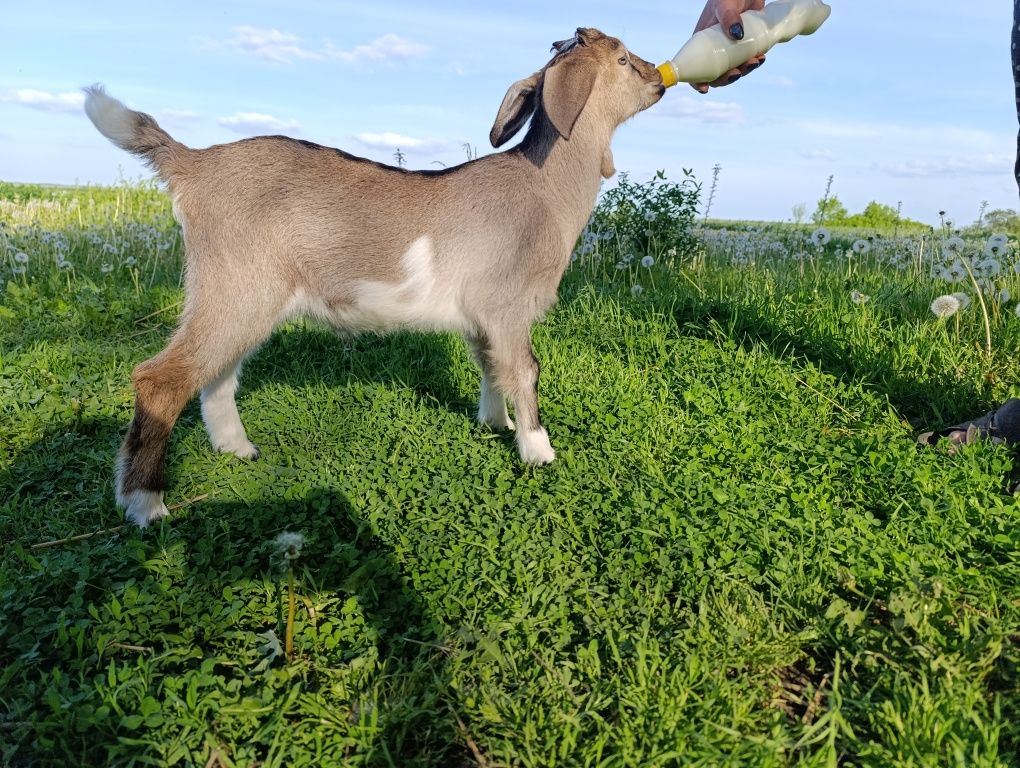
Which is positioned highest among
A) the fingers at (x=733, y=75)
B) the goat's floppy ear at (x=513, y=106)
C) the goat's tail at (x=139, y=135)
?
the fingers at (x=733, y=75)

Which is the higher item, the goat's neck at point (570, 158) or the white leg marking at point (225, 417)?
the goat's neck at point (570, 158)

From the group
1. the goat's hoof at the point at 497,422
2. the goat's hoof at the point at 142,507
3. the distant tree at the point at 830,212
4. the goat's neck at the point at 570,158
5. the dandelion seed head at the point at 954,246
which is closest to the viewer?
the goat's hoof at the point at 142,507

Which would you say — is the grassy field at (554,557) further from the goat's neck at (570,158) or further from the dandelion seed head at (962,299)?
the goat's neck at (570,158)

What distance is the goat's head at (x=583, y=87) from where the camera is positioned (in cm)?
391

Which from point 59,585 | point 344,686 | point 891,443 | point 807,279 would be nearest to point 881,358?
point 891,443

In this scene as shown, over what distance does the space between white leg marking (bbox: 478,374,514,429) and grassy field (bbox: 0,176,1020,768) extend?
0.18 m

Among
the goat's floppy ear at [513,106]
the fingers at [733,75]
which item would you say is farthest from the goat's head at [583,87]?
the fingers at [733,75]

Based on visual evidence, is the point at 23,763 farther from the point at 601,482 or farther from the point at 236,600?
the point at 601,482

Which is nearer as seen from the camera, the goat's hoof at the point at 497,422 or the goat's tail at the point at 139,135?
the goat's tail at the point at 139,135

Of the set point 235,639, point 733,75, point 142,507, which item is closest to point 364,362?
point 142,507

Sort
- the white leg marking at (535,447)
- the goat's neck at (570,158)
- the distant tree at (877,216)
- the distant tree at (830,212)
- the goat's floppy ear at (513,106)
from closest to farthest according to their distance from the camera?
the white leg marking at (535,447) → the goat's neck at (570,158) → the goat's floppy ear at (513,106) → the distant tree at (830,212) → the distant tree at (877,216)

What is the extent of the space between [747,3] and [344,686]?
396cm

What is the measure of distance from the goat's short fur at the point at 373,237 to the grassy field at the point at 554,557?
1.41ft

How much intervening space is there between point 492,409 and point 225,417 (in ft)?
4.51
